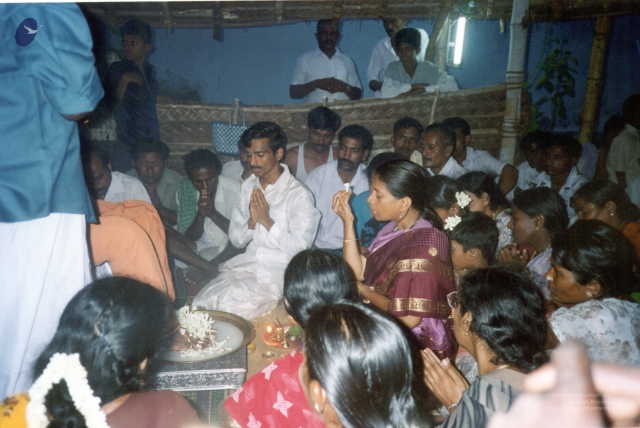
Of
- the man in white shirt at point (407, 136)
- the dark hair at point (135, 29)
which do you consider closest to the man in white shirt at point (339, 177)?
the man in white shirt at point (407, 136)

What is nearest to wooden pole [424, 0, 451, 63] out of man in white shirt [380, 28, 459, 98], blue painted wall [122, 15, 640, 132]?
blue painted wall [122, 15, 640, 132]

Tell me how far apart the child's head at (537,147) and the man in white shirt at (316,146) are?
1830 millimetres

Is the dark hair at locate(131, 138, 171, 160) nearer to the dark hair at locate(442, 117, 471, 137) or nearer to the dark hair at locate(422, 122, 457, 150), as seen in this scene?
the dark hair at locate(422, 122, 457, 150)

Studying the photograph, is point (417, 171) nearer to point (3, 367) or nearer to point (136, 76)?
point (3, 367)

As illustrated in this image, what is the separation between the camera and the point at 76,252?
184 cm

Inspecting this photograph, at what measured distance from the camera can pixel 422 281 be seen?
2213mm

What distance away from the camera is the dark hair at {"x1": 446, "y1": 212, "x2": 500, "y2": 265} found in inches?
A: 107

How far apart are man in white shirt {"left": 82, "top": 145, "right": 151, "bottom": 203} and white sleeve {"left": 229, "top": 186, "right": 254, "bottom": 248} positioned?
0.69 m

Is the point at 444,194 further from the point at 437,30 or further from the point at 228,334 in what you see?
the point at 437,30

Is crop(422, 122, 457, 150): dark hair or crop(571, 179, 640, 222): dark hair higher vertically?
crop(422, 122, 457, 150): dark hair

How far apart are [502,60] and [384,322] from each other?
6.28 meters

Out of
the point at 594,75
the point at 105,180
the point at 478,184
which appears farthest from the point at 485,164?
the point at 105,180

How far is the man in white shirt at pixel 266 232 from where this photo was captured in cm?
300

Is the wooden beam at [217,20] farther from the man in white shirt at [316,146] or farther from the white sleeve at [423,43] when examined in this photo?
the white sleeve at [423,43]
